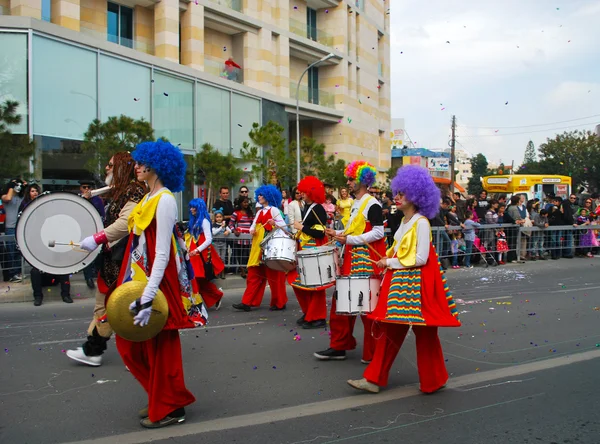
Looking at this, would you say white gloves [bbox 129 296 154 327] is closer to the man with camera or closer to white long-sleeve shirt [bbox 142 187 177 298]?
white long-sleeve shirt [bbox 142 187 177 298]

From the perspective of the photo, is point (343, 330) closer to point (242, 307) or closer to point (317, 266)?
point (317, 266)

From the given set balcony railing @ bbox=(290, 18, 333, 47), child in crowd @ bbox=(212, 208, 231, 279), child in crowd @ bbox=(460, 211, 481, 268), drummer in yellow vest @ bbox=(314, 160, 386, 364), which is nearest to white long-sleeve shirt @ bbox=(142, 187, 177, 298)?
drummer in yellow vest @ bbox=(314, 160, 386, 364)

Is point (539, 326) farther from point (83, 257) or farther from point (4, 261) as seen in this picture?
point (4, 261)

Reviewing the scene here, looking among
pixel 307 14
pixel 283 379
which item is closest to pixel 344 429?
pixel 283 379

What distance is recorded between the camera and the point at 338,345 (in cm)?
667

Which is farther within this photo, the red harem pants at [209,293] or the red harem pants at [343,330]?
the red harem pants at [209,293]

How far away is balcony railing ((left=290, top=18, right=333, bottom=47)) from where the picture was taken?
112ft

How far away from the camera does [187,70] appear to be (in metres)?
25.7

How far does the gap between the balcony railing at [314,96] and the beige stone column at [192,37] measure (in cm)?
764

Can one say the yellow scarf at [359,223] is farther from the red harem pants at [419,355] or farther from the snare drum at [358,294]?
the red harem pants at [419,355]

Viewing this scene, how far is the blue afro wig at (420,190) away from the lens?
5.39 m

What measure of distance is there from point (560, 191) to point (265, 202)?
91.0 ft

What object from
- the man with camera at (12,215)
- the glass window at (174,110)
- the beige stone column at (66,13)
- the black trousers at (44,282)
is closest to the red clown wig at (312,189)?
the black trousers at (44,282)

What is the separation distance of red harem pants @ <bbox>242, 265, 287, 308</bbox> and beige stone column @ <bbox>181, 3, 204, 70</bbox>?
59.7ft
